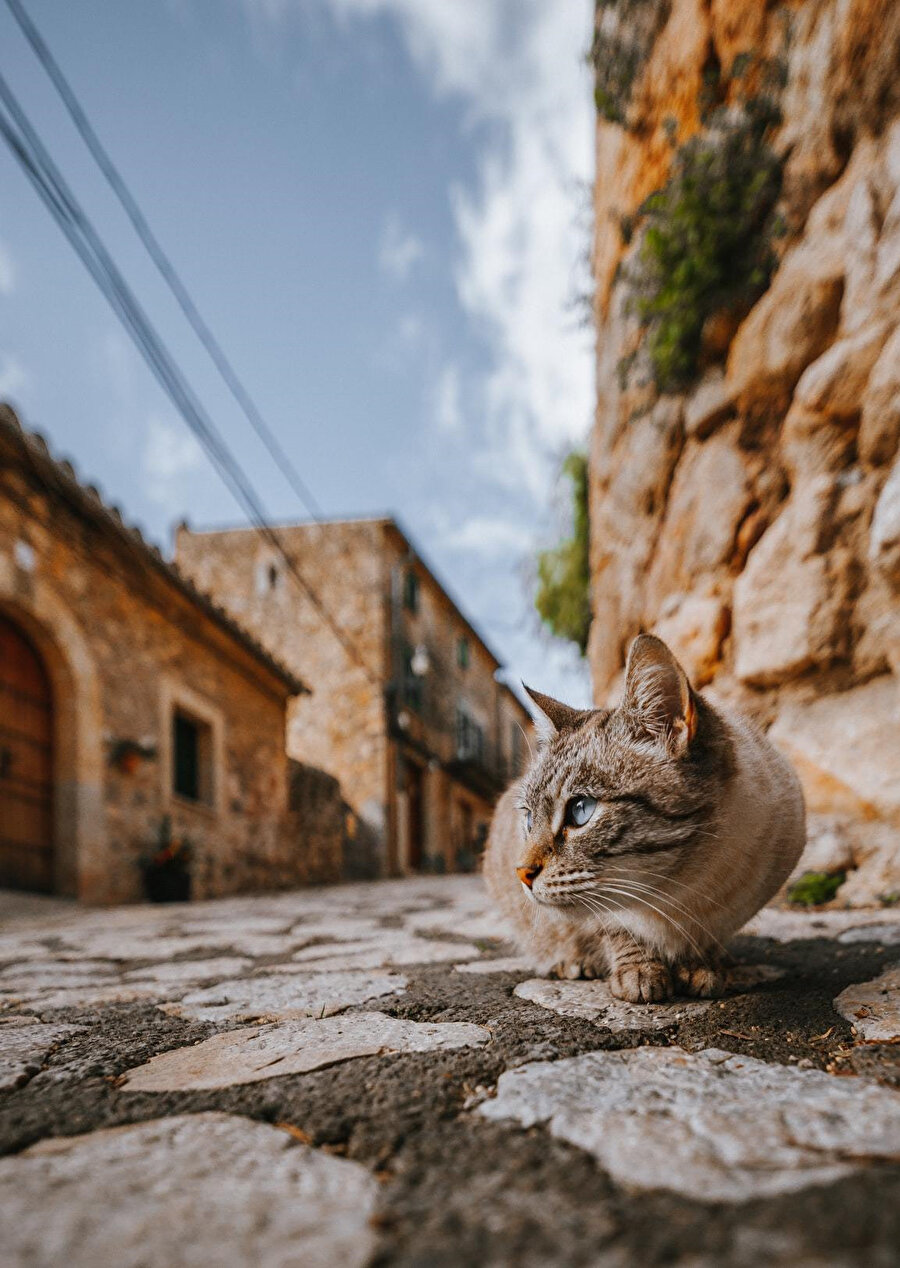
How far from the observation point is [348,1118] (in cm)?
100

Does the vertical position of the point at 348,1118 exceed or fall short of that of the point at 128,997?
it exceeds it

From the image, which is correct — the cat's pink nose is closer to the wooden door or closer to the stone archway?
the stone archway

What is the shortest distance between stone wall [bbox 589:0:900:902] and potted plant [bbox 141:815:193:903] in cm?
508

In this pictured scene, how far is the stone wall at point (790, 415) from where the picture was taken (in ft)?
11.0

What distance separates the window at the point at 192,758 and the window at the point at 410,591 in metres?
8.02

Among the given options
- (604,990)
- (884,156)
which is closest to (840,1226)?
(604,990)

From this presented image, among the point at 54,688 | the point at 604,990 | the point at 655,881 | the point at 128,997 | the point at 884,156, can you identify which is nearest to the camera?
the point at 655,881

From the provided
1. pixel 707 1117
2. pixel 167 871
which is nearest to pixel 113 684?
pixel 167 871

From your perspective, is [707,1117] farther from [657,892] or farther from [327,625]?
[327,625]

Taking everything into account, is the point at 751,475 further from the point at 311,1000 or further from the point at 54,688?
the point at 54,688

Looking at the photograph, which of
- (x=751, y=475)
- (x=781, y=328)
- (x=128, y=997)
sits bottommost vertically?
Answer: (x=128, y=997)

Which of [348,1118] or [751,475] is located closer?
[348,1118]

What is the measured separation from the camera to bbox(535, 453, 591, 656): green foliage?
6504mm

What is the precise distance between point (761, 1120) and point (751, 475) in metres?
3.76
